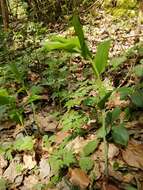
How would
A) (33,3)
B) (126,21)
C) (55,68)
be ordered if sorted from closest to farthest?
(55,68) < (126,21) < (33,3)

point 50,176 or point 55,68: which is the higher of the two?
point 55,68

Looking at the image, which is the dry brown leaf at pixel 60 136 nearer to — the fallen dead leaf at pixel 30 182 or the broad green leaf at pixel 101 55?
the fallen dead leaf at pixel 30 182

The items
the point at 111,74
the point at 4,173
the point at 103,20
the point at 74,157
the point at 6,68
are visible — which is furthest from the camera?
the point at 103,20

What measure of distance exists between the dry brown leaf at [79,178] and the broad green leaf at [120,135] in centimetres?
34

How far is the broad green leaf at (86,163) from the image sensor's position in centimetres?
266

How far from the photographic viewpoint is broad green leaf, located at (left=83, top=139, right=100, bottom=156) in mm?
2734

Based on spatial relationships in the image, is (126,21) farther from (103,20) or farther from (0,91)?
(0,91)

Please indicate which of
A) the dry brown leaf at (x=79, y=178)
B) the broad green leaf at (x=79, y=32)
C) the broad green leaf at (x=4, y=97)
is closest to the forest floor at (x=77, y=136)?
the dry brown leaf at (x=79, y=178)

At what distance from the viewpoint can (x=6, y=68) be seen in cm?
482

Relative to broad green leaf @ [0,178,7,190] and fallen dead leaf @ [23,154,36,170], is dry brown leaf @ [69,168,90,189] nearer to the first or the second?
fallen dead leaf @ [23,154,36,170]

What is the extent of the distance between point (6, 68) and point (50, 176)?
2.33m

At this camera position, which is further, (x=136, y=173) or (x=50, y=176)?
(x=50, y=176)

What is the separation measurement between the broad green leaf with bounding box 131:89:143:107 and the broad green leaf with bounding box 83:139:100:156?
0.43 m

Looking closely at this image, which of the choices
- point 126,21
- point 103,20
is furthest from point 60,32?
point 126,21
